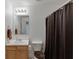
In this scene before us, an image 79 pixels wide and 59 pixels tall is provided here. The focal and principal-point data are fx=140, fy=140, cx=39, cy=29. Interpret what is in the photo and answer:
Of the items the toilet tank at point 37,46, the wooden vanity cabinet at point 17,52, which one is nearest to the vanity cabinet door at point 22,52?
the wooden vanity cabinet at point 17,52

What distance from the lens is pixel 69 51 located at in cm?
Result: 211

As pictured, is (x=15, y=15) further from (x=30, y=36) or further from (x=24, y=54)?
(x=24, y=54)

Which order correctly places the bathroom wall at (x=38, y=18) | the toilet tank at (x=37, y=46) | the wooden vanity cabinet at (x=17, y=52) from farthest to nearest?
1. the bathroom wall at (x=38, y=18)
2. the toilet tank at (x=37, y=46)
3. the wooden vanity cabinet at (x=17, y=52)

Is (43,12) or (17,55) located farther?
(43,12)

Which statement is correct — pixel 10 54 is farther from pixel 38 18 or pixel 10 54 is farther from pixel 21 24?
pixel 38 18

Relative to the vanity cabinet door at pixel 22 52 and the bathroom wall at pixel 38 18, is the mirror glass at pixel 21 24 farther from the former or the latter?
the vanity cabinet door at pixel 22 52

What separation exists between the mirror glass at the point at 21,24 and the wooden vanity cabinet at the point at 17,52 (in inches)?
96.6

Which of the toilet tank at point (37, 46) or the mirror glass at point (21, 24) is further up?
the mirror glass at point (21, 24)

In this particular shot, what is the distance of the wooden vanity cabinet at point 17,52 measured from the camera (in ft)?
12.6

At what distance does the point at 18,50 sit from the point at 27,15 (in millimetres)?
2726

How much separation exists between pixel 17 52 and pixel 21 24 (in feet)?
8.26

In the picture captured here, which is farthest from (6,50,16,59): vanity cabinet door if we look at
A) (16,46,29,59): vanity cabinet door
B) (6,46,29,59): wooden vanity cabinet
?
(16,46,29,59): vanity cabinet door
